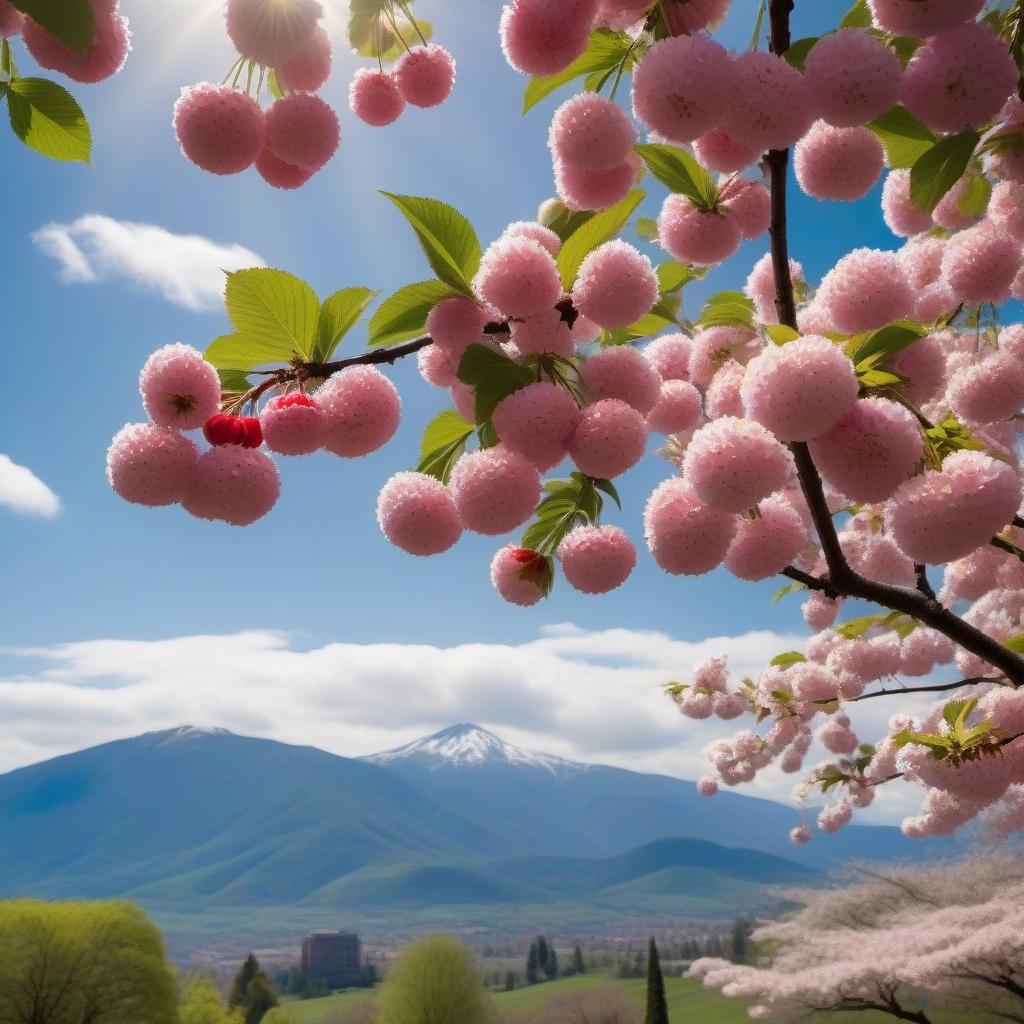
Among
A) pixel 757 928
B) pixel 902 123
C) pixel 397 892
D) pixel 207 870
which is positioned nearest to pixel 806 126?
pixel 902 123

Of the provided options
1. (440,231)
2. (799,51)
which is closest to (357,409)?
(440,231)

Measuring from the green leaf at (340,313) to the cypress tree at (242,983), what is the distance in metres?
48.5

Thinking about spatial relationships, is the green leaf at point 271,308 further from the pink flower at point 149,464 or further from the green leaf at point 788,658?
the green leaf at point 788,658

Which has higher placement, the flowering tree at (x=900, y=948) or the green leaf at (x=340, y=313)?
the green leaf at (x=340, y=313)

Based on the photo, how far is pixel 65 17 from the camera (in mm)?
913

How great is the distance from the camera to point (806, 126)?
3.16 feet

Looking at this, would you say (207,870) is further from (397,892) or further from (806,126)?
(806,126)

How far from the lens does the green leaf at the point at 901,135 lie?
118cm

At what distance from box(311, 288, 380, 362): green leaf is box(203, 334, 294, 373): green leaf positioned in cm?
7

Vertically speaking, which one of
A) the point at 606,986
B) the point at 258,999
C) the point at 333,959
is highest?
the point at 258,999

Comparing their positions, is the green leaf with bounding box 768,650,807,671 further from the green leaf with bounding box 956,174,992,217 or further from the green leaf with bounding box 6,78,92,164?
the green leaf with bounding box 6,78,92,164

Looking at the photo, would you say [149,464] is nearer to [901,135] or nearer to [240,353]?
[240,353]

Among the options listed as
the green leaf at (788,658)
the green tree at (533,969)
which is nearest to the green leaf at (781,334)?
the green leaf at (788,658)

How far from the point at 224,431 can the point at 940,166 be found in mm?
1195
